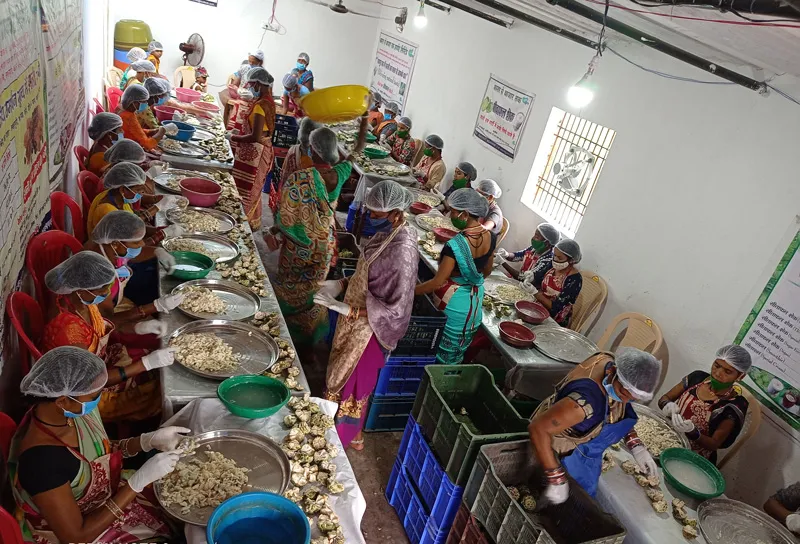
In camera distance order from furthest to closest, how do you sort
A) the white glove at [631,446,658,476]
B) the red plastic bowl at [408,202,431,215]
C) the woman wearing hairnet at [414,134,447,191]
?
the woman wearing hairnet at [414,134,447,191], the red plastic bowl at [408,202,431,215], the white glove at [631,446,658,476]

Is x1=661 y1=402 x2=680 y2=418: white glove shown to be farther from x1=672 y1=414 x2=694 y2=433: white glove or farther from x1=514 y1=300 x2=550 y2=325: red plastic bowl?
x1=514 y1=300 x2=550 y2=325: red plastic bowl

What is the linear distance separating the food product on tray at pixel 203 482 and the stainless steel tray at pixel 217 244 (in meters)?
2.05

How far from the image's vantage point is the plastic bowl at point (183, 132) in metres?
6.40

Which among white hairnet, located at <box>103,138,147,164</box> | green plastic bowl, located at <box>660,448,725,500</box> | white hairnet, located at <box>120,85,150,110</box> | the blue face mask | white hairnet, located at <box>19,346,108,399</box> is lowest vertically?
green plastic bowl, located at <box>660,448,725,500</box>

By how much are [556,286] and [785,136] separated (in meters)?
2.13

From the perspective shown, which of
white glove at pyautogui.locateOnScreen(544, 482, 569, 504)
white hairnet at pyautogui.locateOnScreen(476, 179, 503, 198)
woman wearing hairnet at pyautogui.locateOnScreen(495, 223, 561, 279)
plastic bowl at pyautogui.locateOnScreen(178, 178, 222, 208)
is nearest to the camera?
white glove at pyautogui.locateOnScreen(544, 482, 569, 504)

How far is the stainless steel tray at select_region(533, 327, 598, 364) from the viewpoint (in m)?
4.33

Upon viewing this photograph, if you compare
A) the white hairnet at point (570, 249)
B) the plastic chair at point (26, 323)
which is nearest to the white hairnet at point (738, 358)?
the white hairnet at point (570, 249)

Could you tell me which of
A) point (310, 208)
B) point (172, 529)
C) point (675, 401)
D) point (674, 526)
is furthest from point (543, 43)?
point (172, 529)

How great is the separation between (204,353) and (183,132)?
14.1 feet

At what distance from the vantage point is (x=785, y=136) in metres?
4.03

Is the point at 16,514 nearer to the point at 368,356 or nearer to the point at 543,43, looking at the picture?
the point at 368,356

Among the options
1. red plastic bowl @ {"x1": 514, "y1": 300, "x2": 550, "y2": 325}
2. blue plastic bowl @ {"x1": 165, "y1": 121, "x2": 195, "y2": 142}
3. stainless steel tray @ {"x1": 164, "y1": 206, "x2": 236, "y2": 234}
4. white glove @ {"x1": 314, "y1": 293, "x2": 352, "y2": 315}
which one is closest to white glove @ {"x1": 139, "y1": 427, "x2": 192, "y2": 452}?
white glove @ {"x1": 314, "y1": 293, "x2": 352, "y2": 315}

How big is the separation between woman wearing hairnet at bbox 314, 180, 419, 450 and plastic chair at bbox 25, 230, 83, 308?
164 centimetres
